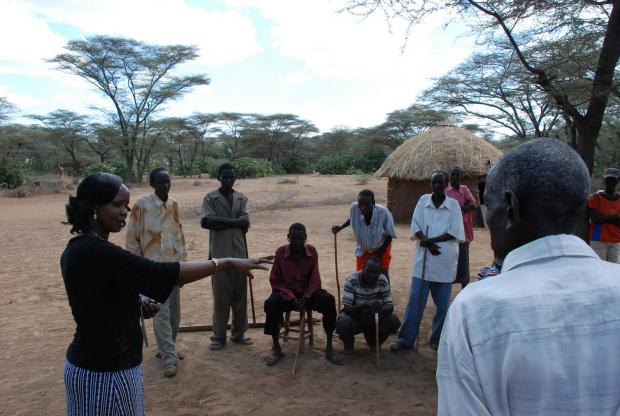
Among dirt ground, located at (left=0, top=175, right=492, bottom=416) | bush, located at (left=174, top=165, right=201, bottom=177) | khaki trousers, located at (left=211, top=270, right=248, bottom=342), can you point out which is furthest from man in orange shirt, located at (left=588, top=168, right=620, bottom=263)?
bush, located at (left=174, top=165, right=201, bottom=177)

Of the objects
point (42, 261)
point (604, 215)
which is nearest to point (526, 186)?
point (604, 215)

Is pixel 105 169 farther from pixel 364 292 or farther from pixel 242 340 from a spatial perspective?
pixel 364 292

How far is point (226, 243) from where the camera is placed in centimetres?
466

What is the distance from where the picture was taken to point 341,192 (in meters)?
Answer: 21.7

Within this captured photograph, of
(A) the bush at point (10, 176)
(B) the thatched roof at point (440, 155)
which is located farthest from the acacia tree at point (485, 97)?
(A) the bush at point (10, 176)

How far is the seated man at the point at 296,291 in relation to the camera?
4.44 metres

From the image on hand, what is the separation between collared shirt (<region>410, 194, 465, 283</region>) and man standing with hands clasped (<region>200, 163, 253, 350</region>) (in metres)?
1.71

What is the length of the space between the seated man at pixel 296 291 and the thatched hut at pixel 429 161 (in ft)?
27.4

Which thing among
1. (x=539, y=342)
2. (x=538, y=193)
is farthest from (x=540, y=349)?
(x=538, y=193)

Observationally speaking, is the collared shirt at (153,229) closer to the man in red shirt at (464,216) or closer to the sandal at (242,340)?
the sandal at (242,340)

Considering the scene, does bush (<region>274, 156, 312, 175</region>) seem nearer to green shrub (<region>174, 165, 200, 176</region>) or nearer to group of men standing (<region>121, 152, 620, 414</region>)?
green shrub (<region>174, 165, 200, 176</region>)

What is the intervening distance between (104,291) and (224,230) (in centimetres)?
276

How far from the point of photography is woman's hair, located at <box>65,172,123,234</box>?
194 cm

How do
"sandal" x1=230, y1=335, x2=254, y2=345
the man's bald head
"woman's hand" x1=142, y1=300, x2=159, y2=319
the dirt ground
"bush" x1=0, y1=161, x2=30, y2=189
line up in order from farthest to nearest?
"bush" x1=0, y1=161, x2=30, y2=189 → "sandal" x1=230, y1=335, x2=254, y2=345 → the dirt ground → "woman's hand" x1=142, y1=300, x2=159, y2=319 → the man's bald head
